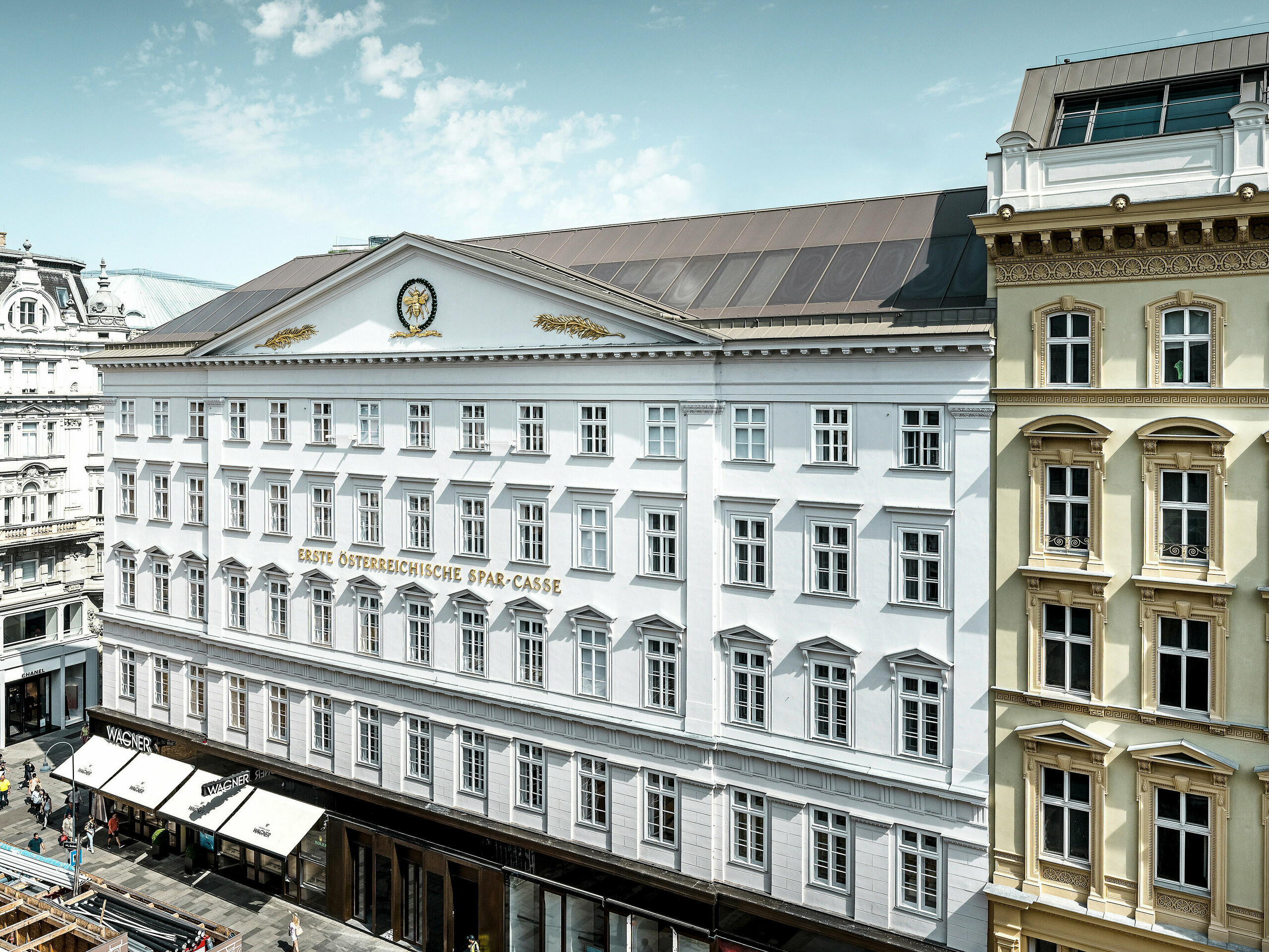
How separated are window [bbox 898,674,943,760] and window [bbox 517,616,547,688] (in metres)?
11.8

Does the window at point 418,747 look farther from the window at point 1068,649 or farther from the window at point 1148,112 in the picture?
the window at point 1148,112

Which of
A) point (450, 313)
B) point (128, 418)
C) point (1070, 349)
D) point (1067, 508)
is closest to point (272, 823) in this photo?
point (128, 418)

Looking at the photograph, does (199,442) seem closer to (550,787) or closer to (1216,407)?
(550,787)

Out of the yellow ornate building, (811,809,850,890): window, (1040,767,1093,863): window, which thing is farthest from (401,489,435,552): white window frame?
(1040,767,1093,863): window

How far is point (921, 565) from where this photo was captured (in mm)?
27031

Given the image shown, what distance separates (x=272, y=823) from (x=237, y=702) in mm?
5717

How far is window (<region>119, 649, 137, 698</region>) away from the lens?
45500 mm

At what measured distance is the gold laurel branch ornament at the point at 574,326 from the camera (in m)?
31.5

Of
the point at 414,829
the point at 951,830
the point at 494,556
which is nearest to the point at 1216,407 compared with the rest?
the point at 951,830

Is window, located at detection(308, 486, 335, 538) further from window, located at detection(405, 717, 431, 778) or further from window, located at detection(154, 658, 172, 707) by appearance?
window, located at detection(154, 658, 172, 707)

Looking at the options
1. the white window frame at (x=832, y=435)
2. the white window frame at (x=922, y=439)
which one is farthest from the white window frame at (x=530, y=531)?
the white window frame at (x=922, y=439)

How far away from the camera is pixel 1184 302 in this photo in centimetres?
2378

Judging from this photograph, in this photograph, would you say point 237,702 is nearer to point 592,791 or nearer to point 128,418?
point 128,418

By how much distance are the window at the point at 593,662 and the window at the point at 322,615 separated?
436 inches
